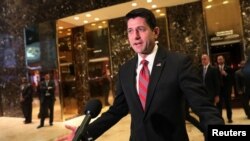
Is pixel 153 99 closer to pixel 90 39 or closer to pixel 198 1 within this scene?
pixel 198 1

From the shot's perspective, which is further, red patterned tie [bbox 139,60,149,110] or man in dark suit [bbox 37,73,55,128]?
man in dark suit [bbox 37,73,55,128]

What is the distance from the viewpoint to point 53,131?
8164 millimetres

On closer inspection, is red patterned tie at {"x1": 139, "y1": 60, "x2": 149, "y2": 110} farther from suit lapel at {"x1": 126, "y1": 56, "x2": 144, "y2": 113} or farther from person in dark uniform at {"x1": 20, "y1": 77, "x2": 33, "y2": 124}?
person in dark uniform at {"x1": 20, "y1": 77, "x2": 33, "y2": 124}

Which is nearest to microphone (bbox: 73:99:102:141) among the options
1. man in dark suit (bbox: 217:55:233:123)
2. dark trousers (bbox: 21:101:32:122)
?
man in dark suit (bbox: 217:55:233:123)

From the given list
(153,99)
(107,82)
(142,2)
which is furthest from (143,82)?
(107,82)

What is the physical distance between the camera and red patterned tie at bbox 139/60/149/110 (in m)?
1.55

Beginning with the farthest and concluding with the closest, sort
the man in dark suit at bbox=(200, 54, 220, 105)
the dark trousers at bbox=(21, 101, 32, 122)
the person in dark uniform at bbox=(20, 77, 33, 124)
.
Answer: the dark trousers at bbox=(21, 101, 32, 122)
the person in dark uniform at bbox=(20, 77, 33, 124)
the man in dark suit at bbox=(200, 54, 220, 105)

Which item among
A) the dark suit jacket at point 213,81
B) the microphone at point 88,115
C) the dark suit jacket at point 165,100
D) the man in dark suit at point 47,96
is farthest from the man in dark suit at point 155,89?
the man in dark suit at point 47,96

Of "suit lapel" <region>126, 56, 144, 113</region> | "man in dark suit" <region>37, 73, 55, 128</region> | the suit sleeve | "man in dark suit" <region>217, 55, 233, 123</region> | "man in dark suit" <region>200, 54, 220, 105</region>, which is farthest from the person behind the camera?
"man in dark suit" <region>37, 73, 55, 128</region>

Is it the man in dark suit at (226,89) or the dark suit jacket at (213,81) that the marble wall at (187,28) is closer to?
the man in dark suit at (226,89)

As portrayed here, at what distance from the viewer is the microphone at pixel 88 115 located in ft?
3.38

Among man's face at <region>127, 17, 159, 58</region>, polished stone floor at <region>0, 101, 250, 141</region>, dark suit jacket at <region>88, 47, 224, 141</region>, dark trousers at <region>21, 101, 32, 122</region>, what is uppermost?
man's face at <region>127, 17, 159, 58</region>

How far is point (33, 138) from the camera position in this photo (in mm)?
7402

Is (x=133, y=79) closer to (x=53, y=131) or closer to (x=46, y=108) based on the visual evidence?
(x=53, y=131)
